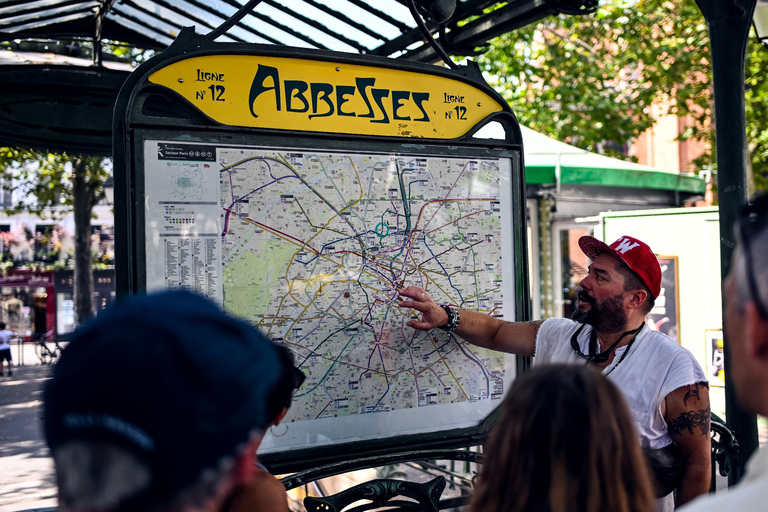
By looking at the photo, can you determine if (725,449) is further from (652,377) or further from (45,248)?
(45,248)

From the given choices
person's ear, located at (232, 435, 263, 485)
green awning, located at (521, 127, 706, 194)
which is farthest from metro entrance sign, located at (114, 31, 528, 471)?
green awning, located at (521, 127, 706, 194)

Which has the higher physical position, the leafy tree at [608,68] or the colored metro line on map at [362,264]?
the leafy tree at [608,68]

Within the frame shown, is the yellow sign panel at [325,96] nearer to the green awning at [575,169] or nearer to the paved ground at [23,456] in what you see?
the paved ground at [23,456]

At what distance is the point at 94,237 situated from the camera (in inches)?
1243

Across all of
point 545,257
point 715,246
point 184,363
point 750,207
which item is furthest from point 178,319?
point 545,257

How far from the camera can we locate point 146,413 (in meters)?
0.72

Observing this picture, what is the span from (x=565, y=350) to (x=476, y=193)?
0.79 m

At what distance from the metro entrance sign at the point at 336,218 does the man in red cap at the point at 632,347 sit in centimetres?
10

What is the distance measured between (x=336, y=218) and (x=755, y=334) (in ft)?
5.73

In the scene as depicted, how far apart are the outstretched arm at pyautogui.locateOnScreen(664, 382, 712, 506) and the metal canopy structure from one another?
6.05ft

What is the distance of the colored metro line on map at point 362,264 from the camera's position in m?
2.40

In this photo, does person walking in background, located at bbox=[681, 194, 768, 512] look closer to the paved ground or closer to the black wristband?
the black wristband

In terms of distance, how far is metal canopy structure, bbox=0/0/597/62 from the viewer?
128 inches

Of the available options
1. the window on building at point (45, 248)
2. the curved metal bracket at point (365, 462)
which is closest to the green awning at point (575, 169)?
the curved metal bracket at point (365, 462)
